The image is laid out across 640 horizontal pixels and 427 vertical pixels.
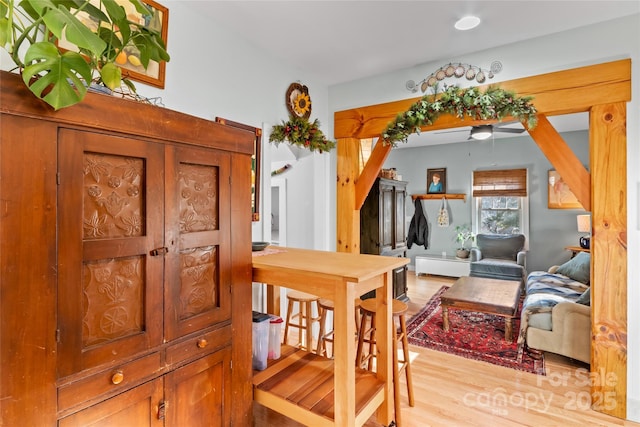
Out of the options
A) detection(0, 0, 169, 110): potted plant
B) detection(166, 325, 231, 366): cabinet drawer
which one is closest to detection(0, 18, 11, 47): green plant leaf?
detection(0, 0, 169, 110): potted plant

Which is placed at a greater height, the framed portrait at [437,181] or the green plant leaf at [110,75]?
the framed portrait at [437,181]

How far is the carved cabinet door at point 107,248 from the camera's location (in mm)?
1069

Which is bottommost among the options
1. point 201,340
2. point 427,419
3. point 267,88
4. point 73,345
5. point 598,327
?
point 427,419

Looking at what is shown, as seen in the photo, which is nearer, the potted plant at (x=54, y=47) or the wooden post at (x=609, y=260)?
the potted plant at (x=54, y=47)

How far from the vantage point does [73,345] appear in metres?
1.08

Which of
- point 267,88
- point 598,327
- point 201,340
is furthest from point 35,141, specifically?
point 598,327

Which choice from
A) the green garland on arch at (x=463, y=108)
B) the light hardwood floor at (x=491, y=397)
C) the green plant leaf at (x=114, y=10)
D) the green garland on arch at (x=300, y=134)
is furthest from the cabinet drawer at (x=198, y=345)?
the green garland on arch at (x=463, y=108)

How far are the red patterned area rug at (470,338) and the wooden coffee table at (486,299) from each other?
0.54 feet

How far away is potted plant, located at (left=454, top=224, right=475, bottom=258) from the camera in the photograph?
245 inches

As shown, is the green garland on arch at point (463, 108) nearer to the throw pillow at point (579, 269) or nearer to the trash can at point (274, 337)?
the trash can at point (274, 337)

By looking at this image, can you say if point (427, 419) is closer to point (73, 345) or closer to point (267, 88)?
point (73, 345)

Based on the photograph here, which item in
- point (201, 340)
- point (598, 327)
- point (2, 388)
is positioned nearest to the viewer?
point (2, 388)

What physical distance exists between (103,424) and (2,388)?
383 millimetres

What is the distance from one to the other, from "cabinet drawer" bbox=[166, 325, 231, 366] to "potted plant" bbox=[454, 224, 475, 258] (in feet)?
18.5
